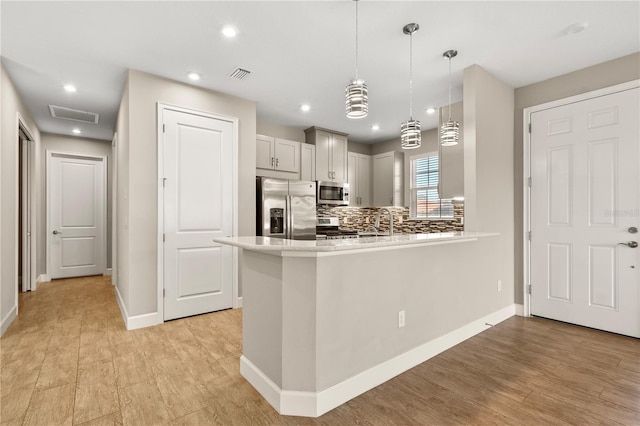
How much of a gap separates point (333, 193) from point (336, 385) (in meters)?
3.90

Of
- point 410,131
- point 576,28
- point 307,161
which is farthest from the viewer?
point 307,161

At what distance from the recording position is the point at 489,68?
330 centimetres

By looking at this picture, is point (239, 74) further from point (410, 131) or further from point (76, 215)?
point (76, 215)

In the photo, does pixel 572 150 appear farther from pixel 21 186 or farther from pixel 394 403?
pixel 21 186

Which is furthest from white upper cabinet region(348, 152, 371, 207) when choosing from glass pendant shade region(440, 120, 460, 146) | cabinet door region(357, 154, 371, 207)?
glass pendant shade region(440, 120, 460, 146)

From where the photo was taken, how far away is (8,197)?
3365mm

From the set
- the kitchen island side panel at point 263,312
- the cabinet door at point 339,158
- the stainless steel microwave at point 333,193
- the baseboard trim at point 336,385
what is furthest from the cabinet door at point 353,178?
the kitchen island side panel at point 263,312

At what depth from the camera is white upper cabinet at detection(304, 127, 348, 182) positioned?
5480 millimetres

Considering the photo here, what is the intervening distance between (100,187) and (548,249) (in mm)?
7374

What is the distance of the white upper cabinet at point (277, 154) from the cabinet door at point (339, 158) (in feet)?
2.49

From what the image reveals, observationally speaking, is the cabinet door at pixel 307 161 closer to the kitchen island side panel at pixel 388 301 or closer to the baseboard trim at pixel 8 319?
the kitchen island side panel at pixel 388 301

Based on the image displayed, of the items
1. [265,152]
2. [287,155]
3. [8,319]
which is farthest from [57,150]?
[287,155]

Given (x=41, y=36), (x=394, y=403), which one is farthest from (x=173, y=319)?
(x=41, y=36)

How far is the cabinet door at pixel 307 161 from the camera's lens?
5266 millimetres
